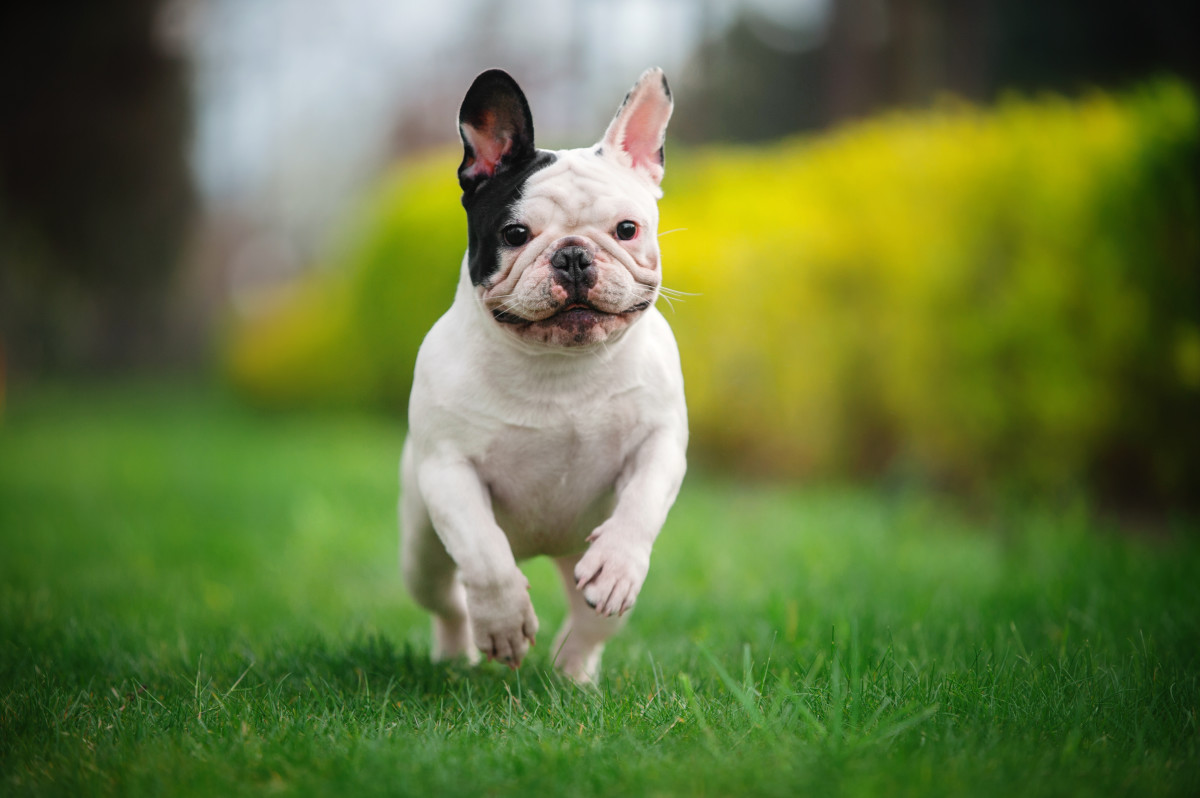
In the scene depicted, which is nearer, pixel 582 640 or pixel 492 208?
pixel 492 208

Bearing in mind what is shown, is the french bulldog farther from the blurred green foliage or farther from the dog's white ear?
the blurred green foliage

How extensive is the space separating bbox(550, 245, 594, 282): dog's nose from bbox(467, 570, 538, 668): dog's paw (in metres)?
0.78

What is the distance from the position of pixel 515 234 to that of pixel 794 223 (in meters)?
5.65

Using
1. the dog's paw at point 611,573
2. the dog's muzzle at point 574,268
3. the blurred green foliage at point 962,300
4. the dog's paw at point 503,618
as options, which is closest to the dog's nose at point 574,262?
the dog's muzzle at point 574,268

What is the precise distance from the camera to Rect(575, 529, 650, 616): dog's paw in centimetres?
249

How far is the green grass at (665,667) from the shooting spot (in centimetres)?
231

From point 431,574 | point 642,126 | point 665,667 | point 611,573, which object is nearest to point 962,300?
point 665,667

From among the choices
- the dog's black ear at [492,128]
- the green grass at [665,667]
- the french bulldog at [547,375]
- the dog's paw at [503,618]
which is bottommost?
the green grass at [665,667]

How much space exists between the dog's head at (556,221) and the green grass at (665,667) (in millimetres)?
1048

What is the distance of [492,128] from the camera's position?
278 centimetres

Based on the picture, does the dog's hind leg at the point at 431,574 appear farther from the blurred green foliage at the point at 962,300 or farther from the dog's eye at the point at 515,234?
the blurred green foliage at the point at 962,300

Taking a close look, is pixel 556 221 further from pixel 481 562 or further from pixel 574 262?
pixel 481 562

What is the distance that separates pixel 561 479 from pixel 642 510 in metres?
0.31

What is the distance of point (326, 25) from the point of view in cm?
2752
